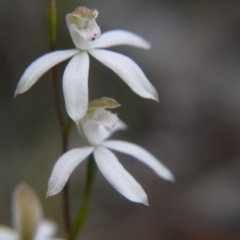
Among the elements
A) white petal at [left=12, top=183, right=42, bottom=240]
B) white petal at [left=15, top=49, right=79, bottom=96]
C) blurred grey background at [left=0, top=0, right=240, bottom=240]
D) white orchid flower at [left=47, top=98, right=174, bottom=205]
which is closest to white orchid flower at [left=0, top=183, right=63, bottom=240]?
white petal at [left=12, top=183, right=42, bottom=240]

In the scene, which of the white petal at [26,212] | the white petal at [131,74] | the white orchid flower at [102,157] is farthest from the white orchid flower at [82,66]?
the white petal at [26,212]

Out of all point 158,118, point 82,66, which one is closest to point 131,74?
point 82,66

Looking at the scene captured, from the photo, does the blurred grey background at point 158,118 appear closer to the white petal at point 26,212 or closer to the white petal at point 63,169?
the white petal at point 26,212

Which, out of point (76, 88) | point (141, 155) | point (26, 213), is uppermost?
point (76, 88)

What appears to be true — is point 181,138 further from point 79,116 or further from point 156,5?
point 79,116

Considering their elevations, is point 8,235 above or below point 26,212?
below

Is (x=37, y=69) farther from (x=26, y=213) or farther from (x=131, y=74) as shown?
(x=26, y=213)

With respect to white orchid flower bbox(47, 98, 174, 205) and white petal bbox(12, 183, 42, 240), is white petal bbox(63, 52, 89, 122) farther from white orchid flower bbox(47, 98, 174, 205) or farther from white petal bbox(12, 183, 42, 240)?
white petal bbox(12, 183, 42, 240)
